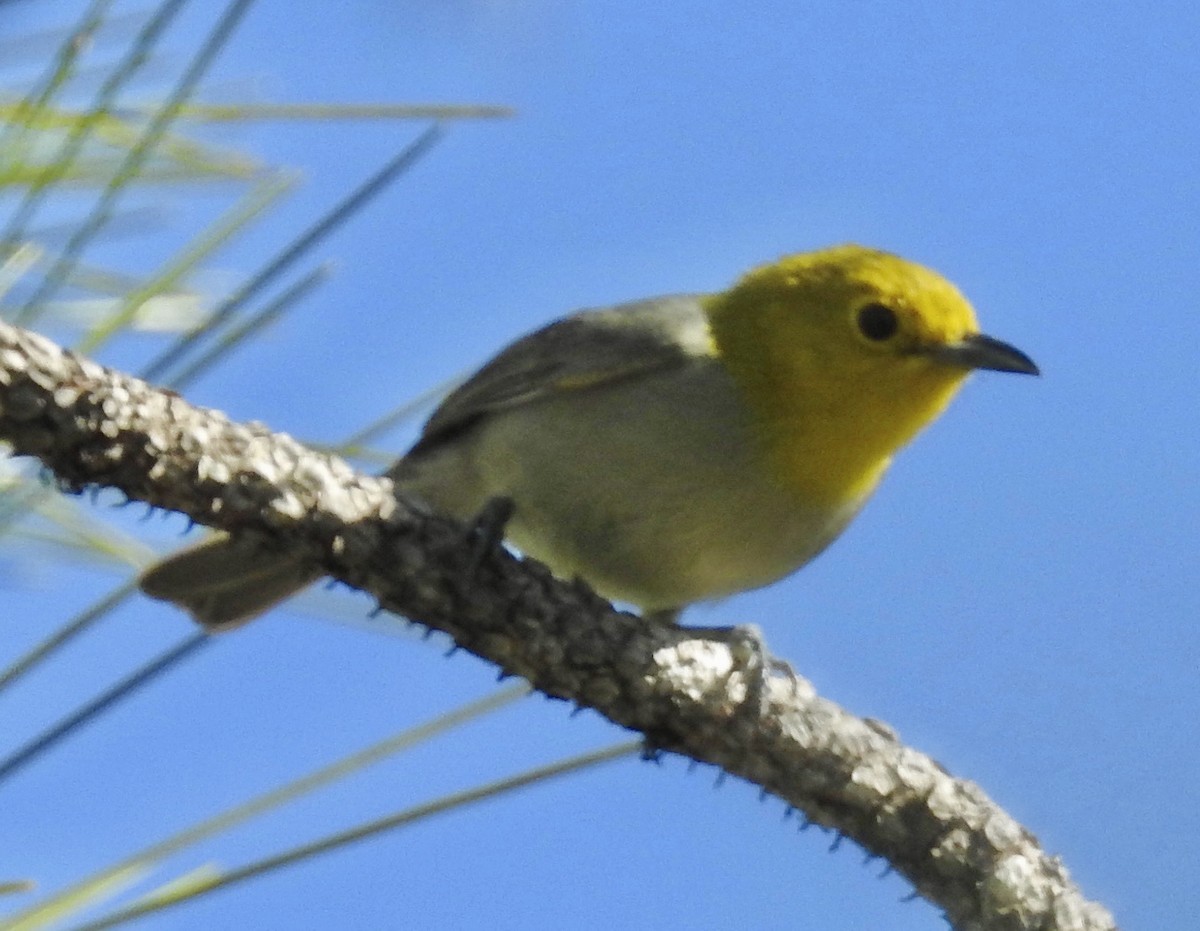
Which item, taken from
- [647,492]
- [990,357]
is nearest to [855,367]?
[990,357]

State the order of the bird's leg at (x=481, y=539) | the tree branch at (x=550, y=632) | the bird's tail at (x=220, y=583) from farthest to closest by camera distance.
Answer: the bird's tail at (x=220, y=583) → the bird's leg at (x=481, y=539) → the tree branch at (x=550, y=632)

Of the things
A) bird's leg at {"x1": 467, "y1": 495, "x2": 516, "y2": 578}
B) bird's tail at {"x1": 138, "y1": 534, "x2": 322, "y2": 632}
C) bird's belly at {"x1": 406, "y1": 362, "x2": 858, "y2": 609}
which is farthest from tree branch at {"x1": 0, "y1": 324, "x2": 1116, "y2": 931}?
bird's tail at {"x1": 138, "y1": 534, "x2": 322, "y2": 632}

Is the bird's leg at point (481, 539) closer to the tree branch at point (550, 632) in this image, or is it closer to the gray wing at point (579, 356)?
the tree branch at point (550, 632)

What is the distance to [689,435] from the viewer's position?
2.75m

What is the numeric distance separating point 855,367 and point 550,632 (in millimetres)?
1291

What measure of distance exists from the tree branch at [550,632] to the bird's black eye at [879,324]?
35.7 inches

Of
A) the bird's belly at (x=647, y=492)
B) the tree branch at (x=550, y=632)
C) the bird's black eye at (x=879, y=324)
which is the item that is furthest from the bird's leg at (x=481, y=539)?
the bird's black eye at (x=879, y=324)

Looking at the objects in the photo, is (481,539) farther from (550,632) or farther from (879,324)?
(879,324)

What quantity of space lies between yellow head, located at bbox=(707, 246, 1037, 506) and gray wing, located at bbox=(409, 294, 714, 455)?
101mm

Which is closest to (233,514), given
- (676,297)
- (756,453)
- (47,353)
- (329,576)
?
(329,576)

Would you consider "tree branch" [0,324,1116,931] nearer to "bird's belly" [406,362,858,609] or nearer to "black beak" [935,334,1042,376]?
"bird's belly" [406,362,858,609]

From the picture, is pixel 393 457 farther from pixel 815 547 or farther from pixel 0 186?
pixel 815 547

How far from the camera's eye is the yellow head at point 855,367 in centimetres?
285

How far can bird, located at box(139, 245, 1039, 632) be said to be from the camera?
2715 millimetres
